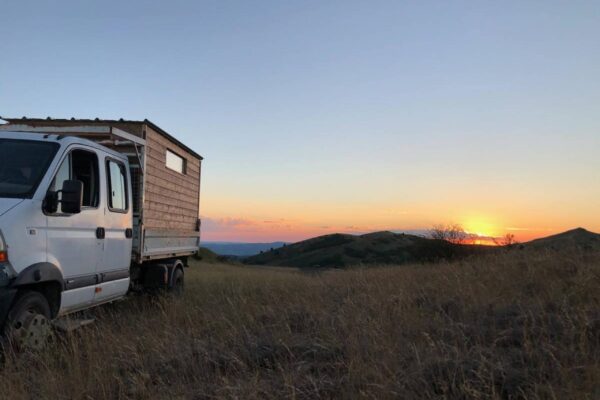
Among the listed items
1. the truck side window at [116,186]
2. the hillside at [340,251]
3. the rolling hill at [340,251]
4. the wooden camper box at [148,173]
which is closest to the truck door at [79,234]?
the truck side window at [116,186]

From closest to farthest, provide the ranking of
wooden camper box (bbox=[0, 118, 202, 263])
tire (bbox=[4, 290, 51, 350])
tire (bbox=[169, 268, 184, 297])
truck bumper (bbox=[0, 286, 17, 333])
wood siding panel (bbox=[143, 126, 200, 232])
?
truck bumper (bbox=[0, 286, 17, 333]), tire (bbox=[4, 290, 51, 350]), wooden camper box (bbox=[0, 118, 202, 263]), wood siding panel (bbox=[143, 126, 200, 232]), tire (bbox=[169, 268, 184, 297])

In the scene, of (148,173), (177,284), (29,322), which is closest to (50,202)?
(29,322)

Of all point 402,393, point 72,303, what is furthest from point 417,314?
point 72,303

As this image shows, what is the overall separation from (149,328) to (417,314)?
3698 millimetres

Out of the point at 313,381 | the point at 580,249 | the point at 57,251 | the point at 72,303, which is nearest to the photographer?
the point at 313,381

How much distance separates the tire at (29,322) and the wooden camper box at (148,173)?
2.73 m

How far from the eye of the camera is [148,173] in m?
8.68

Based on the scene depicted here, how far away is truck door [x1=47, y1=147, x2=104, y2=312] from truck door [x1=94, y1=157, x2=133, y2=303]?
22 centimetres

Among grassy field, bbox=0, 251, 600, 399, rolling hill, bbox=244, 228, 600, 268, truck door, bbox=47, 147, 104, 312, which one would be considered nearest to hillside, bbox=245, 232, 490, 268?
rolling hill, bbox=244, 228, 600, 268

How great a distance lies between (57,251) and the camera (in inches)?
228

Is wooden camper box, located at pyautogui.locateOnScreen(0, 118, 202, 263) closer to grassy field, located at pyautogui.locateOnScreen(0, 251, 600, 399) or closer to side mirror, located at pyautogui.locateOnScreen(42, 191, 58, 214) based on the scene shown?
grassy field, located at pyautogui.locateOnScreen(0, 251, 600, 399)

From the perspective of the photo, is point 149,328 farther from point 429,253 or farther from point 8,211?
point 429,253

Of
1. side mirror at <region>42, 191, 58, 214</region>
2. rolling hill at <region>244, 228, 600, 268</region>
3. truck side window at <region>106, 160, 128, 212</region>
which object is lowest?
rolling hill at <region>244, 228, 600, 268</region>

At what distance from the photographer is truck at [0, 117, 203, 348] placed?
203 inches
